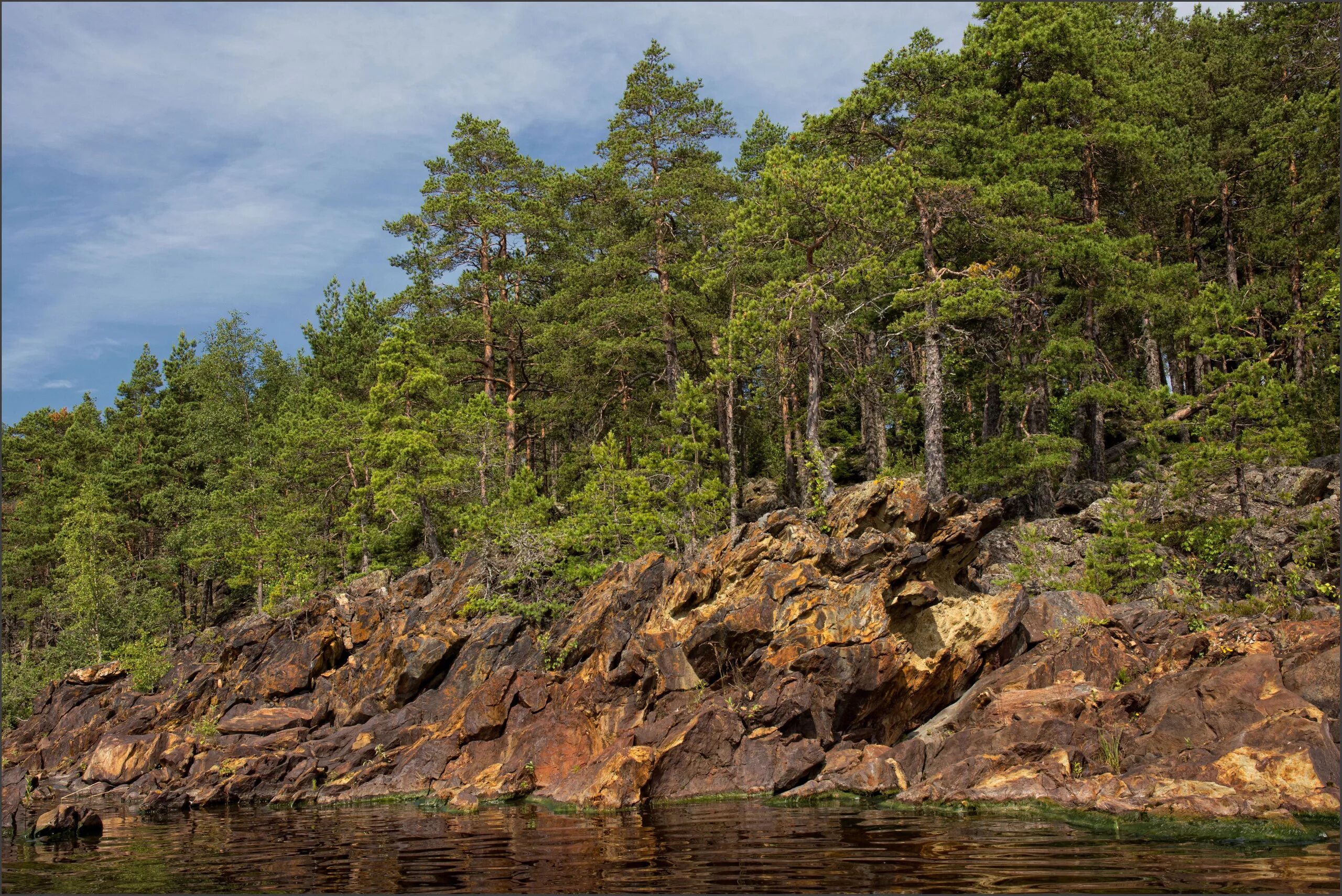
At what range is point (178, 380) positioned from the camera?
5669 cm

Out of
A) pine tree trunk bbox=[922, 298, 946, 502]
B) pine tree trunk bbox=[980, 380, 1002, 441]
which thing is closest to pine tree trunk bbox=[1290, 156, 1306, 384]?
pine tree trunk bbox=[980, 380, 1002, 441]

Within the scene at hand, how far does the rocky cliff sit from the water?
172 centimetres

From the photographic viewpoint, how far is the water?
1036cm

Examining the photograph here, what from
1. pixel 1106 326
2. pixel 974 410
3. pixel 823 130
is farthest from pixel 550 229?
pixel 1106 326

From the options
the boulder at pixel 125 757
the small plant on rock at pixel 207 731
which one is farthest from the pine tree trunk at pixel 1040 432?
the boulder at pixel 125 757

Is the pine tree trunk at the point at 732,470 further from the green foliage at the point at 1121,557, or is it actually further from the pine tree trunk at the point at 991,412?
the green foliage at the point at 1121,557

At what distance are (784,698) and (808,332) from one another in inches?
686

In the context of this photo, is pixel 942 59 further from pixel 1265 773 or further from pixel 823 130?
pixel 1265 773

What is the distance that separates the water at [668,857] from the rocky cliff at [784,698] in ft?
5.63

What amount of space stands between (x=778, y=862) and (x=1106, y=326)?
33.3m

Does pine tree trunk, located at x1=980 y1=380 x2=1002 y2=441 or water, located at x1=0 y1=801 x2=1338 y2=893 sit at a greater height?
pine tree trunk, located at x1=980 y1=380 x2=1002 y2=441

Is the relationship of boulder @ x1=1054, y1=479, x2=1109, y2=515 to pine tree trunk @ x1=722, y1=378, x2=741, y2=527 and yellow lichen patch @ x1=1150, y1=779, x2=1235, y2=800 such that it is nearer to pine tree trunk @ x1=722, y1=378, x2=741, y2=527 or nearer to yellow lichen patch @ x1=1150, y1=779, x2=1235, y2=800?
pine tree trunk @ x1=722, y1=378, x2=741, y2=527

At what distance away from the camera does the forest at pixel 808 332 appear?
28750 mm

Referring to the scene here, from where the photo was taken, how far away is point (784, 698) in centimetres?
1984
